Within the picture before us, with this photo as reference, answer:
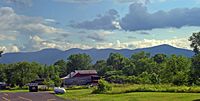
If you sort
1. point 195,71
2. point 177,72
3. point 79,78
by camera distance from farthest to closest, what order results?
point 79,78
point 177,72
point 195,71

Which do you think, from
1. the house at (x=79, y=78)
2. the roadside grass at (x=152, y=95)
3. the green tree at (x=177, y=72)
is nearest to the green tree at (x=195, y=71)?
the green tree at (x=177, y=72)

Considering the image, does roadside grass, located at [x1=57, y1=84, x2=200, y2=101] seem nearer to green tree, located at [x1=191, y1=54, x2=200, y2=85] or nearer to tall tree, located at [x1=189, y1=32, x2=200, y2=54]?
green tree, located at [x1=191, y1=54, x2=200, y2=85]

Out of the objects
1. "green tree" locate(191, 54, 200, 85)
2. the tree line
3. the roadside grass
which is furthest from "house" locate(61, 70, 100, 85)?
the roadside grass

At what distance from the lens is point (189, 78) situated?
271 feet

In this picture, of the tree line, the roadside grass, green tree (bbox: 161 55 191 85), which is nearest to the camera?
the roadside grass

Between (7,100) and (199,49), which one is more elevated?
(199,49)

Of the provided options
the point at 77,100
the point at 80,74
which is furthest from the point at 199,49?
the point at 77,100

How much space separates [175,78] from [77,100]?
3688 centimetres

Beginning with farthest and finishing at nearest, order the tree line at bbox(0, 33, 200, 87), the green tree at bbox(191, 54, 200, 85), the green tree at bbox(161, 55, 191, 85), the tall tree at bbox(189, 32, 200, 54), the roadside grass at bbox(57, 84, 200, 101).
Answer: the tall tree at bbox(189, 32, 200, 54) < the tree line at bbox(0, 33, 200, 87) < the green tree at bbox(191, 54, 200, 85) < the green tree at bbox(161, 55, 191, 85) < the roadside grass at bbox(57, 84, 200, 101)

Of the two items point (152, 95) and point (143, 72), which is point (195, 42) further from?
point (152, 95)

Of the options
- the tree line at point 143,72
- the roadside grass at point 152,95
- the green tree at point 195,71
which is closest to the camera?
the roadside grass at point 152,95

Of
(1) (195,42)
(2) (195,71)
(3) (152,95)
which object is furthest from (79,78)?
(3) (152,95)

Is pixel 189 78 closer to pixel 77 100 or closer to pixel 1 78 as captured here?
pixel 77 100

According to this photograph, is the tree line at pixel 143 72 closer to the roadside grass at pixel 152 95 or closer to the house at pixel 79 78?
the house at pixel 79 78
